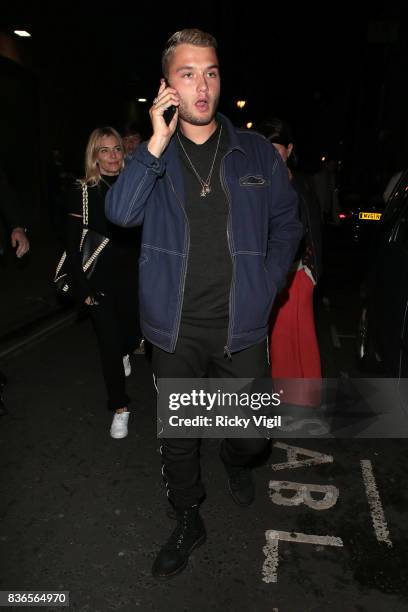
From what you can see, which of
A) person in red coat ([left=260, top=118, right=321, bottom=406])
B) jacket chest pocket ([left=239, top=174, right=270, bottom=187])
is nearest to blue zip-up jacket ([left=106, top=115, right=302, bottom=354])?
jacket chest pocket ([left=239, top=174, right=270, bottom=187])

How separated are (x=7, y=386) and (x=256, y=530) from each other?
2.84 metres

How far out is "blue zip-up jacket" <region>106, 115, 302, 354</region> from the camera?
2.37 metres

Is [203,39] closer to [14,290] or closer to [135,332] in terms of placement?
[135,332]

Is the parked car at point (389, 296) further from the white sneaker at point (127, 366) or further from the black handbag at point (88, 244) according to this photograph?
the white sneaker at point (127, 366)

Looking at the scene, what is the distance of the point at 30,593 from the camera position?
95.7 inches

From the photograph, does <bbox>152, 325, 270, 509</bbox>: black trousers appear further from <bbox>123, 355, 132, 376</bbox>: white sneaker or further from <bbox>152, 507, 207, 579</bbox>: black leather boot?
<bbox>123, 355, 132, 376</bbox>: white sneaker

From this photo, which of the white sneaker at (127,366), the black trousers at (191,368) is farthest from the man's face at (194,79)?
the white sneaker at (127,366)

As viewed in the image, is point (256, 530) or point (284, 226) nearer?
point (284, 226)

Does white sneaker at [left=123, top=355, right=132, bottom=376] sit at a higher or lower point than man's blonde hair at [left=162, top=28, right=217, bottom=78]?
lower

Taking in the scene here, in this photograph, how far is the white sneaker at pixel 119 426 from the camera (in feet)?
12.6

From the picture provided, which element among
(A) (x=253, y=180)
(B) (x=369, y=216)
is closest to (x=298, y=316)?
(A) (x=253, y=180)

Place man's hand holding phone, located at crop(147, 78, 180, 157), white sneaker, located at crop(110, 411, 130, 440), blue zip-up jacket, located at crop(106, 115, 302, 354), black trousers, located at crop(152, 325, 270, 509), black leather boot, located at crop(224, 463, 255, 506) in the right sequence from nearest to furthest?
1. man's hand holding phone, located at crop(147, 78, 180, 157)
2. blue zip-up jacket, located at crop(106, 115, 302, 354)
3. black trousers, located at crop(152, 325, 270, 509)
4. black leather boot, located at crop(224, 463, 255, 506)
5. white sneaker, located at crop(110, 411, 130, 440)

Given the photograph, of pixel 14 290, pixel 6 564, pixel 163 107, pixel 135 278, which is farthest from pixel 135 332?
pixel 14 290

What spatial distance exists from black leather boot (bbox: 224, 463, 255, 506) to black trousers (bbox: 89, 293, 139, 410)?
3.56 ft
